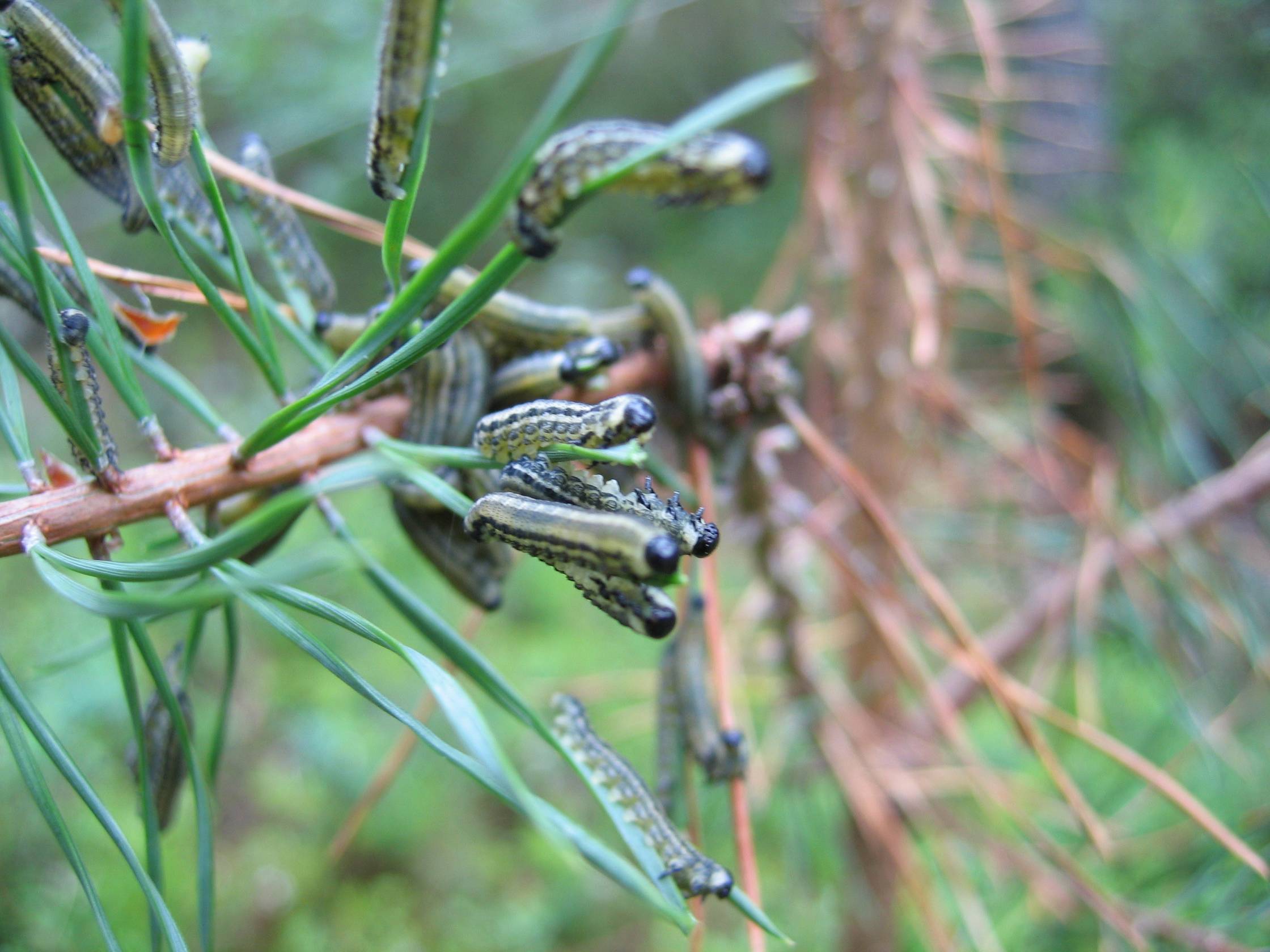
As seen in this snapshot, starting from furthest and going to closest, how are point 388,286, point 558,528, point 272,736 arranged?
point 272,736 → point 388,286 → point 558,528

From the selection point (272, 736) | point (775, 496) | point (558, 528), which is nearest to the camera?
point (558, 528)

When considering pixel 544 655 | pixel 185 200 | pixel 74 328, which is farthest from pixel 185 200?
pixel 544 655

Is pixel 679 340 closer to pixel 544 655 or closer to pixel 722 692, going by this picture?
pixel 722 692

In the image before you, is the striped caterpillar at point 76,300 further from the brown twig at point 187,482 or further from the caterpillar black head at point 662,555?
the caterpillar black head at point 662,555

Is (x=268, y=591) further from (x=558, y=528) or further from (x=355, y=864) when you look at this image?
(x=355, y=864)

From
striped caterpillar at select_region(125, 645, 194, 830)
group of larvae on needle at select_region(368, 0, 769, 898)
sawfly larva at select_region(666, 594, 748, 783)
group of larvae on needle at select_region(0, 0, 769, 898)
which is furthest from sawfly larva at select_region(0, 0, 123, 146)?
sawfly larva at select_region(666, 594, 748, 783)

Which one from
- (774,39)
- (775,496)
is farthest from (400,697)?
(774,39)

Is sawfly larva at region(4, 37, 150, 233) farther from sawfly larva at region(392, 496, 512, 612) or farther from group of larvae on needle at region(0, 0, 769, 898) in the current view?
sawfly larva at region(392, 496, 512, 612)
